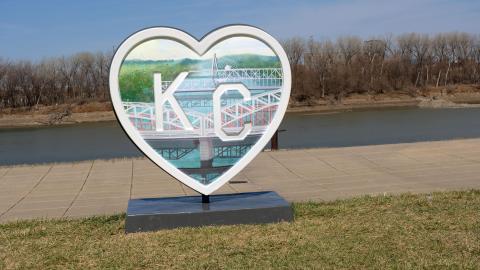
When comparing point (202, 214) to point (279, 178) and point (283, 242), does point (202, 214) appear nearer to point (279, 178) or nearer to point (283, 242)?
point (283, 242)

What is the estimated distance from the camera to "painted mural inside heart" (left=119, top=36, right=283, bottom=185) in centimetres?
566

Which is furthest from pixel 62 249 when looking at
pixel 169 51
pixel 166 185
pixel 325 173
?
pixel 325 173

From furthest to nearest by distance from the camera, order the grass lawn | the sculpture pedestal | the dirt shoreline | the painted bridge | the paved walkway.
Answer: the dirt shoreline
the paved walkway
the painted bridge
the sculpture pedestal
the grass lawn

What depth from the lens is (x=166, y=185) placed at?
28.6 feet

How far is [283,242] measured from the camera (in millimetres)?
5012

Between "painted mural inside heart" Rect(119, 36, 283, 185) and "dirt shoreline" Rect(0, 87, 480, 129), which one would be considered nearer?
"painted mural inside heart" Rect(119, 36, 283, 185)

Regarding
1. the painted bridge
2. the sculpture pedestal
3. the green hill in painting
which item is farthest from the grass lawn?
the green hill in painting

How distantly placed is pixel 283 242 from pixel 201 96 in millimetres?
1680

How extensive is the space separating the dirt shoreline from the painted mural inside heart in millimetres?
41245

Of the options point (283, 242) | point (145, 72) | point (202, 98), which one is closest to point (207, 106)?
point (202, 98)

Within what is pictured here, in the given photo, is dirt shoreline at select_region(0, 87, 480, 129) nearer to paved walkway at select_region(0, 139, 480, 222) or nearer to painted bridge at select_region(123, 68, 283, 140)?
paved walkway at select_region(0, 139, 480, 222)

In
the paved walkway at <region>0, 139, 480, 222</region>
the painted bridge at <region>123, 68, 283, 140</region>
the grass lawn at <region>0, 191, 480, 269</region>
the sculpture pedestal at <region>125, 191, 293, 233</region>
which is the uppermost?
the painted bridge at <region>123, 68, 283, 140</region>

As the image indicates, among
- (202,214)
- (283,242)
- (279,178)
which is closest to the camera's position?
(283,242)

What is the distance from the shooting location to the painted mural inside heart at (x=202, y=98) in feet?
18.6
